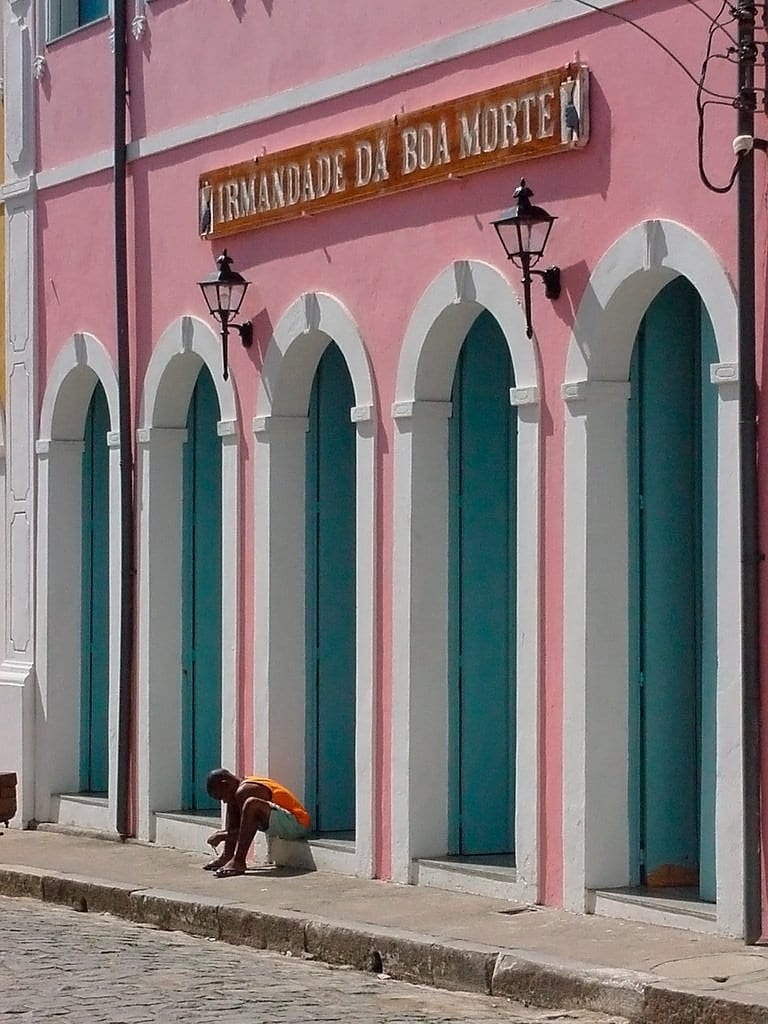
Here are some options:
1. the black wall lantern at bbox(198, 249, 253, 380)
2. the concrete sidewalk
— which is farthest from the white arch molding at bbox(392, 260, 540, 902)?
the black wall lantern at bbox(198, 249, 253, 380)

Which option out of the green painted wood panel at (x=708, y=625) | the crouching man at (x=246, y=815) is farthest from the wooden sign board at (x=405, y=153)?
the crouching man at (x=246, y=815)

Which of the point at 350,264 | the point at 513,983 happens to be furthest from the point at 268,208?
the point at 513,983

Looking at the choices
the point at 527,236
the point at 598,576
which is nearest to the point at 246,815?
the point at 598,576

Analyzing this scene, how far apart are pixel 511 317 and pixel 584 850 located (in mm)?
2636

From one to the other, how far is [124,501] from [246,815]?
3.02 meters

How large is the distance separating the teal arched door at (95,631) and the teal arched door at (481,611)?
436 cm

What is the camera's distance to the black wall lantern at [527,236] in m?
11.3

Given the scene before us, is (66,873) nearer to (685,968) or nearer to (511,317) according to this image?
(511,317)

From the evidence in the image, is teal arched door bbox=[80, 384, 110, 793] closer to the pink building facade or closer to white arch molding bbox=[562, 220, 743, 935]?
the pink building facade

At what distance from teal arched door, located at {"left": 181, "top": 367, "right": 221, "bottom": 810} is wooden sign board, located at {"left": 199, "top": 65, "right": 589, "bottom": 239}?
155 centimetres

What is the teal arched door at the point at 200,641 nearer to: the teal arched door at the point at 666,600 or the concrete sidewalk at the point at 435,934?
the concrete sidewalk at the point at 435,934

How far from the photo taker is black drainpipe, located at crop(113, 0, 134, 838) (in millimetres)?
15266

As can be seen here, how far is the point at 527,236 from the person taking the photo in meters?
11.4

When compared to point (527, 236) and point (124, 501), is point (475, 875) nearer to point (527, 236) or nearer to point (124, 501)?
point (527, 236)
